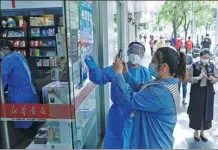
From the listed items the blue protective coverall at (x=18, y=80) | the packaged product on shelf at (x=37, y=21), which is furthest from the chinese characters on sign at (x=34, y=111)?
the packaged product on shelf at (x=37, y=21)

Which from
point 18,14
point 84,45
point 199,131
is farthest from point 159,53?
point 18,14

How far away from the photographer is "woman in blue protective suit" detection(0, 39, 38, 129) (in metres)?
2.13

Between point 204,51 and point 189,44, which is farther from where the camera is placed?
point 189,44

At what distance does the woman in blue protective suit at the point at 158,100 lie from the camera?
1.48m

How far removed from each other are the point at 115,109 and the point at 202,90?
894mm

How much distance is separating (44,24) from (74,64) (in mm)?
1127

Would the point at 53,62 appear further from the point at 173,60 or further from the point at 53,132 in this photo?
the point at 173,60

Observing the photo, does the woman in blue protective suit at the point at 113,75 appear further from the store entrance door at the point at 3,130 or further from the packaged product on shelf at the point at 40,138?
the store entrance door at the point at 3,130

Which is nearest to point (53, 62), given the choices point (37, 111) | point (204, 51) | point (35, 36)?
point (37, 111)

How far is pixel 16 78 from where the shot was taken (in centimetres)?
263

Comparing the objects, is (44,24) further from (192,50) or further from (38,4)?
(192,50)

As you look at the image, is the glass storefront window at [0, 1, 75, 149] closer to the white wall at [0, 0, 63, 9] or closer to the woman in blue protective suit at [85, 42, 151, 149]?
the white wall at [0, 0, 63, 9]

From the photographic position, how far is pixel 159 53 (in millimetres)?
1518

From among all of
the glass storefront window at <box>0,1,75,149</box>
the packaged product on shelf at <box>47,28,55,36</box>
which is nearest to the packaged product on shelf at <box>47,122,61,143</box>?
the glass storefront window at <box>0,1,75,149</box>
